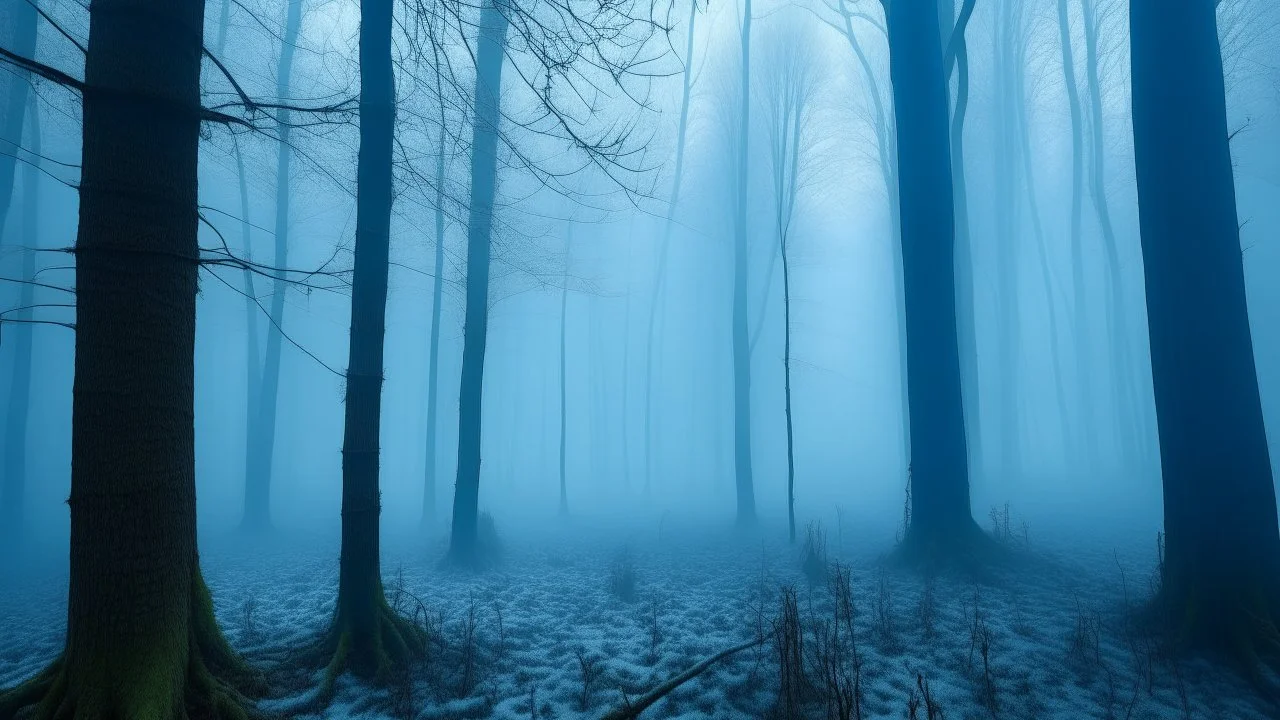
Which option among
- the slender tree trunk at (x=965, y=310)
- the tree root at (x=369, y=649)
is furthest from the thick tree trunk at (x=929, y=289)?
the slender tree trunk at (x=965, y=310)

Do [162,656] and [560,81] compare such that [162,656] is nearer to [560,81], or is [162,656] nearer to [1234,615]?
[560,81]

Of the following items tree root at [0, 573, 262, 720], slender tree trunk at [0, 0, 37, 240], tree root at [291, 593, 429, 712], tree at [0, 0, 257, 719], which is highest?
slender tree trunk at [0, 0, 37, 240]

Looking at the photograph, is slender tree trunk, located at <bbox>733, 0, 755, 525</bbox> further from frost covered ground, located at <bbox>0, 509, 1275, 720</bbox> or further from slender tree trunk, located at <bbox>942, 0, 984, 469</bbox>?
slender tree trunk, located at <bbox>942, 0, 984, 469</bbox>

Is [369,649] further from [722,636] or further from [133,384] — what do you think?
[722,636]

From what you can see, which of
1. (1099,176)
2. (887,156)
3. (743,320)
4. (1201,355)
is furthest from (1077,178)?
(1201,355)

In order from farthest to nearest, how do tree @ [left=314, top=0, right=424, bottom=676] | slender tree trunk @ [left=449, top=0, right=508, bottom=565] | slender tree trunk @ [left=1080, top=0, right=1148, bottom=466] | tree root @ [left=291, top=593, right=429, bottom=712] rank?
1. slender tree trunk @ [left=1080, top=0, right=1148, bottom=466]
2. slender tree trunk @ [left=449, top=0, right=508, bottom=565]
3. tree @ [left=314, top=0, right=424, bottom=676]
4. tree root @ [left=291, top=593, right=429, bottom=712]

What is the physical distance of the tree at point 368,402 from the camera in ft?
12.0

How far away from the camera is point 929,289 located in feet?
22.4

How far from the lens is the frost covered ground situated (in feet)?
10.1

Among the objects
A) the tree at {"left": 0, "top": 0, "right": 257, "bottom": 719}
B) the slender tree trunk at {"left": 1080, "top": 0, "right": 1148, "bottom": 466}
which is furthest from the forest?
the slender tree trunk at {"left": 1080, "top": 0, "right": 1148, "bottom": 466}

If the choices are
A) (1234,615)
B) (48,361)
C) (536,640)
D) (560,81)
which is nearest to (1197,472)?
(1234,615)

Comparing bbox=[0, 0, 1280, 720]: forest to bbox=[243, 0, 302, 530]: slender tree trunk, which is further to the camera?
bbox=[243, 0, 302, 530]: slender tree trunk

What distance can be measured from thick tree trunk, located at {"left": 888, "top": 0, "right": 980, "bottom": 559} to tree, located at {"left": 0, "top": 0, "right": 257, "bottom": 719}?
21.9 feet

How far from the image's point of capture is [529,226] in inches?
544
